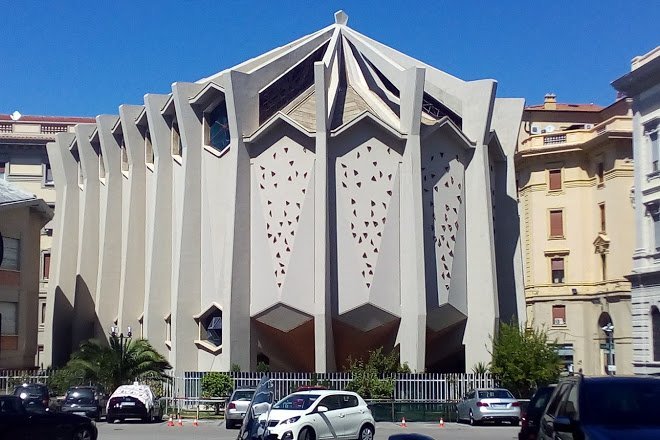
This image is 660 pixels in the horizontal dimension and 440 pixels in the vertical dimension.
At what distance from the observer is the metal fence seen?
1540 inches

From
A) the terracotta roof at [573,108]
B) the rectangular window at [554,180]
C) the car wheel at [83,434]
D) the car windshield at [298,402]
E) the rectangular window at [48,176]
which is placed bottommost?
the car wheel at [83,434]

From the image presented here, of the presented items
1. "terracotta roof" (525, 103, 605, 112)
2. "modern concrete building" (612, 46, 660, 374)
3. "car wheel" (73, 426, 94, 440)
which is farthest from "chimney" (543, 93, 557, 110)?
"car wheel" (73, 426, 94, 440)

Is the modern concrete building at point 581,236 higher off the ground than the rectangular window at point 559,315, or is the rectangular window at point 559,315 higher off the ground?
the modern concrete building at point 581,236

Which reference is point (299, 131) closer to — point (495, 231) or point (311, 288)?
point (311, 288)

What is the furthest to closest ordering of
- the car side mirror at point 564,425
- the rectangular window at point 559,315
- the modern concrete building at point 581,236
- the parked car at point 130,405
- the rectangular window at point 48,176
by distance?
the rectangular window at point 48,176, the rectangular window at point 559,315, the modern concrete building at point 581,236, the parked car at point 130,405, the car side mirror at point 564,425

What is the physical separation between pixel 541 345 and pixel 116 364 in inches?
702

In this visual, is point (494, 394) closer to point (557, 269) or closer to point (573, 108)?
point (557, 269)

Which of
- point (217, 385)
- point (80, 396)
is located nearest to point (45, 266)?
point (217, 385)


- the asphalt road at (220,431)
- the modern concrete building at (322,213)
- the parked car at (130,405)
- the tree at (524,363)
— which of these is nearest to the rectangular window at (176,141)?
the modern concrete building at (322,213)

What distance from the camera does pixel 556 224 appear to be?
2388 inches

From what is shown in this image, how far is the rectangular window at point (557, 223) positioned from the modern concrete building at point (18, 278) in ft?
101

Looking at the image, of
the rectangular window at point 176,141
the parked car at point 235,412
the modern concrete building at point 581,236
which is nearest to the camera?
the parked car at point 235,412

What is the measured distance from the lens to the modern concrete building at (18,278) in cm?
4519

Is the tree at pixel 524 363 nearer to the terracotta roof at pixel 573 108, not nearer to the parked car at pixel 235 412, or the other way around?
the parked car at pixel 235 412
